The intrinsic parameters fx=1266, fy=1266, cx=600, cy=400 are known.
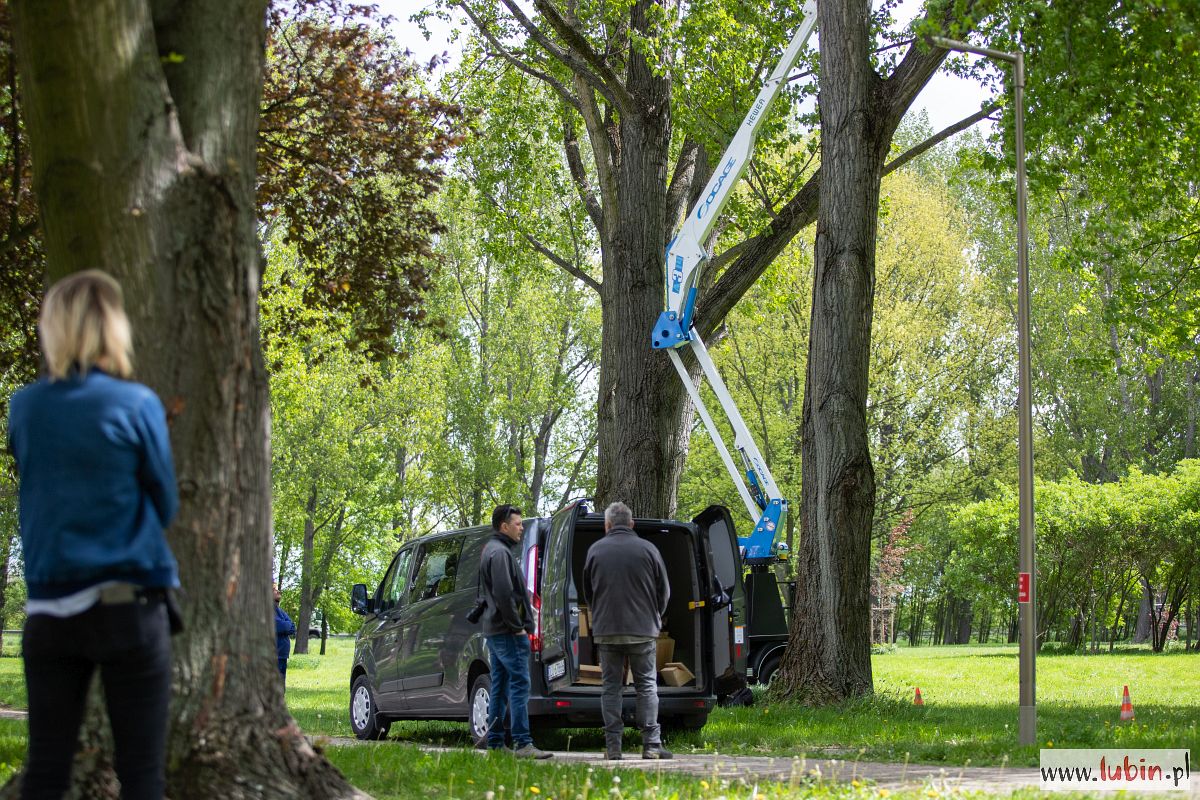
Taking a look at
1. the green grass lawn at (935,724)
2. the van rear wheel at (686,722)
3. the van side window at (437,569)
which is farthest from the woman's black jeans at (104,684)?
the van side window at (437,569)

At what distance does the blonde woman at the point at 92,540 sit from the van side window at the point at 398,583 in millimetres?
9000

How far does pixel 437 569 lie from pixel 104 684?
331 inches

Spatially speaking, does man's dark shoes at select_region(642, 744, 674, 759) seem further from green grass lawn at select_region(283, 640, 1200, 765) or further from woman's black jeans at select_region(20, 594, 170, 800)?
woman's black jeans at select_region(20, 594, 170, 800)

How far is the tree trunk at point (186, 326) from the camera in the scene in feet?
16.2

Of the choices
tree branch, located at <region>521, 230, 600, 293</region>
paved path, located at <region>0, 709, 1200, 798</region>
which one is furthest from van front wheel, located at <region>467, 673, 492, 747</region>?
tree branch, located at <region>521, 230, 600, 293</region>

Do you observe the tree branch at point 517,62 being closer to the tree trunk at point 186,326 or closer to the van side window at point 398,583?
the van side window at point 398,583

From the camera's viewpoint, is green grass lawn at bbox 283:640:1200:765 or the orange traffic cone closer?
green grass lawn at bbox 283:640:1200:765

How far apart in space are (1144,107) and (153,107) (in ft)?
41.6

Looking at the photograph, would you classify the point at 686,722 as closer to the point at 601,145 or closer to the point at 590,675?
the point at 590,675

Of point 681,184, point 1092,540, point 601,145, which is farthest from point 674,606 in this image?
point 1092,540

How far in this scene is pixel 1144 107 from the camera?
14.6m

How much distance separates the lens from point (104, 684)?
3.96 metres

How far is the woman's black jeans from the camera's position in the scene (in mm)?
3834

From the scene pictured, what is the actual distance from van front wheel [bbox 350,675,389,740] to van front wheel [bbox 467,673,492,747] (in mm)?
2288
